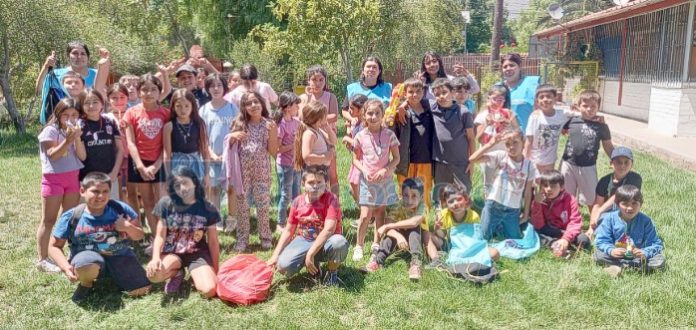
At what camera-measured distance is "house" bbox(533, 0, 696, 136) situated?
11406 millimetres

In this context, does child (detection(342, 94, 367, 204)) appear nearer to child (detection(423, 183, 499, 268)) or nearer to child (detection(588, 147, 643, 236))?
child (detection(423, 183, 499, 268))

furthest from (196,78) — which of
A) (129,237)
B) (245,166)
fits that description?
(129,237)

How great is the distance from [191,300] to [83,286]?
0.81m

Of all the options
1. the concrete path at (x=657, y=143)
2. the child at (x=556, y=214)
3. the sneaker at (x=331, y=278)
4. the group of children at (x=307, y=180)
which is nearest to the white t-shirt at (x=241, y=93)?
the group of children at (x=307, y=180)

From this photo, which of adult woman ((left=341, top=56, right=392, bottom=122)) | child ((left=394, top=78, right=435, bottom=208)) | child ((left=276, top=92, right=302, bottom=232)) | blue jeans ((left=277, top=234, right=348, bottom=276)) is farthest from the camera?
adult woman ((left=341, top=56, right=392, bottom=122))

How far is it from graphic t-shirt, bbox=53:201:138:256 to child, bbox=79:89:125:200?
706mm

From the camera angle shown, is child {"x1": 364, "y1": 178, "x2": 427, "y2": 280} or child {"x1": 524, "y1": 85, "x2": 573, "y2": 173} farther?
child {"x1": 524, "y1": 85, "x2": 573, "y2": 173}

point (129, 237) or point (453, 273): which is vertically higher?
point (129, 237)

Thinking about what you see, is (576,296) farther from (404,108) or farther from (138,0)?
(138,0)

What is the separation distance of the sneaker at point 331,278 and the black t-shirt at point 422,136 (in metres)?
1.50

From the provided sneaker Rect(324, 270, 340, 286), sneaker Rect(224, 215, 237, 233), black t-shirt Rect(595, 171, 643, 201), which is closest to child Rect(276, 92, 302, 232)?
sneaker Rect(224, 215, 237, 233)

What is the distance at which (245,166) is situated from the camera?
16.5 ft

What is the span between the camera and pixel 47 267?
4648 mm

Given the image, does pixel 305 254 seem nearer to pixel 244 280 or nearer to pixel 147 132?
pixel 244 280
